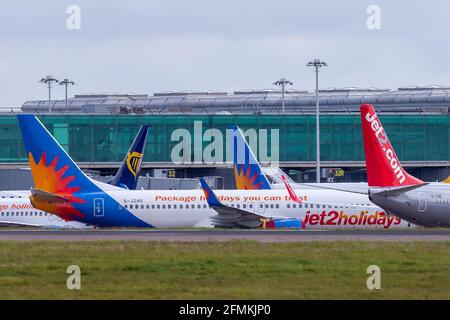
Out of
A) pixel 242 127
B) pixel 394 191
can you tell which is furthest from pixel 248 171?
pixel 242 127

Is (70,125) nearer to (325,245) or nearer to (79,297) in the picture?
(325,245)

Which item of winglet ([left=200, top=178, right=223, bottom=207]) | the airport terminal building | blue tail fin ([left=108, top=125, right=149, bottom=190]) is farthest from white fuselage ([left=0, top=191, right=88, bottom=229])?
the airport terminal building

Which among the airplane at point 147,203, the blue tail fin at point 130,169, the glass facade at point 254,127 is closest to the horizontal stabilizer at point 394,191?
the airplane at point 147,203

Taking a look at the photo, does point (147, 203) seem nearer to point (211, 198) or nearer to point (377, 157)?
point (211, 198)

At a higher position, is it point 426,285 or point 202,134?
point 202,134

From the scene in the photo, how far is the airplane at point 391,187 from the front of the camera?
50.0 m

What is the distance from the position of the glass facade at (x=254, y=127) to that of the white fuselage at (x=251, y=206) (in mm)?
46945

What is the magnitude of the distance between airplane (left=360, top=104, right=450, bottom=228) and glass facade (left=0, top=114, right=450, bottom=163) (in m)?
58.6

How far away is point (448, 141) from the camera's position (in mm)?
110625

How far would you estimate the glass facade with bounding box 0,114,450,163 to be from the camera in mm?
108938
